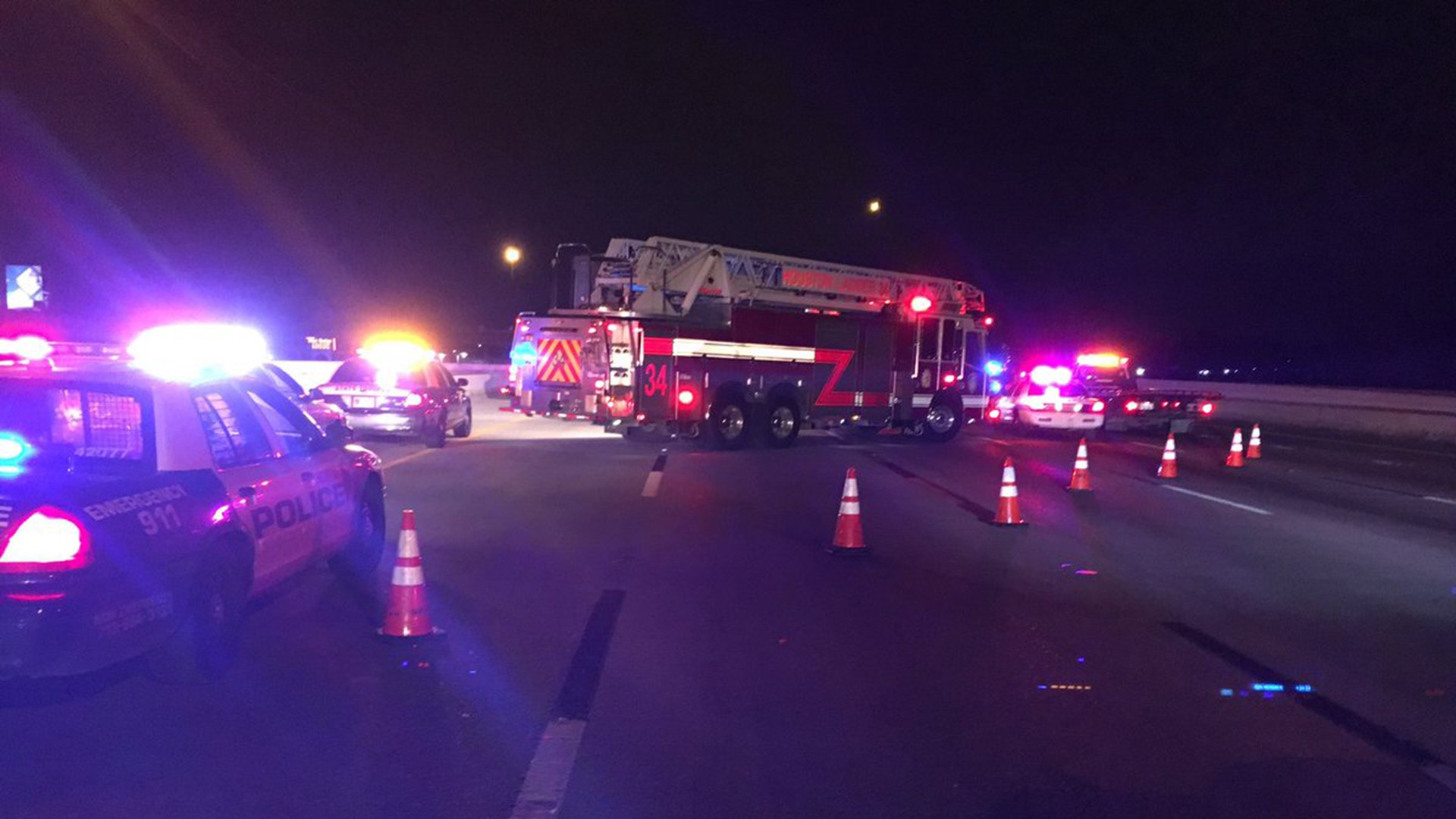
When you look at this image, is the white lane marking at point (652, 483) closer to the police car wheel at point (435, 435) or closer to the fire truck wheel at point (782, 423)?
the police car wheel at point (435, 435)

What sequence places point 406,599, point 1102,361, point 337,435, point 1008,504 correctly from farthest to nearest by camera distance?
1. point 1102,361
2. point 1008,504
3. point 337,435
4. point 406,599

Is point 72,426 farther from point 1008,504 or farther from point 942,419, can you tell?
point 942,419

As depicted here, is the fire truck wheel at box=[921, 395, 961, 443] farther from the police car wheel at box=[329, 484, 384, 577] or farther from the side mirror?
the side mirror

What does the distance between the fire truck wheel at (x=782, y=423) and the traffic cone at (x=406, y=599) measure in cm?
1471

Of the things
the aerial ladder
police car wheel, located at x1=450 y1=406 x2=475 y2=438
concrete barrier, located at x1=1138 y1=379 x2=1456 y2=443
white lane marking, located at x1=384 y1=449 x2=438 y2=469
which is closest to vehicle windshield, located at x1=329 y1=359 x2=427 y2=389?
white lane marking, located at x1=384 y1=449 x2=438 y2=469

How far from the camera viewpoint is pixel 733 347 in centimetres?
2094

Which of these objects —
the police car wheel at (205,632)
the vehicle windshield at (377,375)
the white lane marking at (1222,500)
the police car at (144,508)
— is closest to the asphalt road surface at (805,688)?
the police car wheel at (205,632)

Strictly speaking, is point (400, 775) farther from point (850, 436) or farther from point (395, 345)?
point (850, 436)

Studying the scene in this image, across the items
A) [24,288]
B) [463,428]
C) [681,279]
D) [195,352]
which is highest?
[681,279]

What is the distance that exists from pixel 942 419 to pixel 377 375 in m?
11.4

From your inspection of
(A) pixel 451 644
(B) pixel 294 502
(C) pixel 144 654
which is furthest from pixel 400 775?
(B) pixel 294 502

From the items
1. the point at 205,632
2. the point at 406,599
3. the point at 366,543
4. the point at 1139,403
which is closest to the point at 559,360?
the point at 366,543

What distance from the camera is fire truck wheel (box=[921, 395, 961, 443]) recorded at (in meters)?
24.6

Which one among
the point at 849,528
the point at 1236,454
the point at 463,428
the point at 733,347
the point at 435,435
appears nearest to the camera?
the point at 849,528
